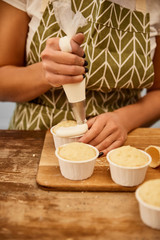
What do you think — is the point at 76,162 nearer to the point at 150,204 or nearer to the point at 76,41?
the point at 150,204

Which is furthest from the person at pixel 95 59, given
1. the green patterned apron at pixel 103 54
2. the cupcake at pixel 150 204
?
the cupcake at pixel 150 204

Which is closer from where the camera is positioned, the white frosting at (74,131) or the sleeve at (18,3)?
the white frosting at (74,131)

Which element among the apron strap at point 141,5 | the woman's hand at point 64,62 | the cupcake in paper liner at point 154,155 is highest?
the apron strap at point 141,5

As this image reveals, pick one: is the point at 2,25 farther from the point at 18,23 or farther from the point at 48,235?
the point at 48,235

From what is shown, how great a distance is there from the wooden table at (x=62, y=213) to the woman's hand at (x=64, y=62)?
0.36 meters

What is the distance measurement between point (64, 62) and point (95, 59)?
1.04ft

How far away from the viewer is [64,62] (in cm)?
102

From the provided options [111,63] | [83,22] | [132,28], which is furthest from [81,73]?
[132,28]

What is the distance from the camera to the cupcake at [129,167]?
3.10 feet

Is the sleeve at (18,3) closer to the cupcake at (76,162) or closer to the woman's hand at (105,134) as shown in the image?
the woman's hand at (105,134)

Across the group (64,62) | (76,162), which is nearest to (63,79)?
(64,62)

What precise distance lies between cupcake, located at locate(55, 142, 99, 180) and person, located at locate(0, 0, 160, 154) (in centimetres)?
17

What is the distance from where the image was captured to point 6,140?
131 centimetres

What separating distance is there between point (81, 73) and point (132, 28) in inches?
19.4
